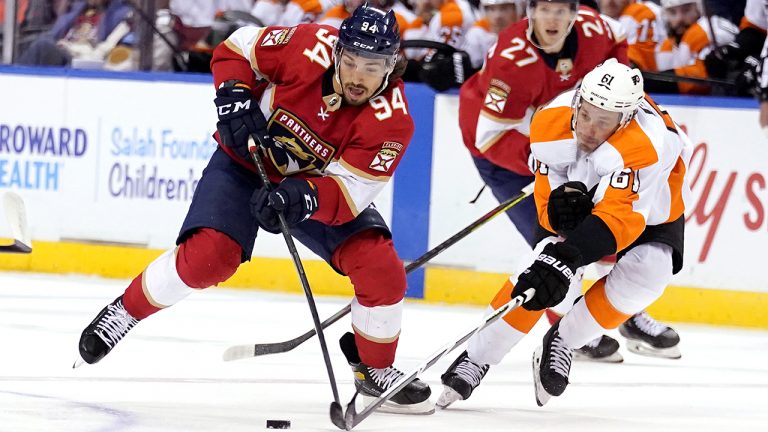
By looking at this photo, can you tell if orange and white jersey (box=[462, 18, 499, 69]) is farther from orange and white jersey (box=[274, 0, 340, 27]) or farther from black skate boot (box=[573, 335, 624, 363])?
black skate boot (box=[573, 335, 624, 363])

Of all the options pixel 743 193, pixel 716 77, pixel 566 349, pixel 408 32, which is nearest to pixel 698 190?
pixel 743 193

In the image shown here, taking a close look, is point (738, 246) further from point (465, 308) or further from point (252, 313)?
point (252, 313)

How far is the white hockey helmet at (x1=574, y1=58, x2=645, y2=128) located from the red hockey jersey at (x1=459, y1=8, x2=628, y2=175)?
1267mm

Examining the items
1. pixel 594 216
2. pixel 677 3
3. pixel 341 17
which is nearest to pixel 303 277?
pixel 594 216

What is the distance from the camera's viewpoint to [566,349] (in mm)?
3754

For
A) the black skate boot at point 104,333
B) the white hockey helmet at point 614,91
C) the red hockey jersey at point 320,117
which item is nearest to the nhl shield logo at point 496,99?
the red hockey jersey at point 320,117

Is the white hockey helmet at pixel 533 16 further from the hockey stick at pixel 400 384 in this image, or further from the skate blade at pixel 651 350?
the hockey stick at pixel 400 384

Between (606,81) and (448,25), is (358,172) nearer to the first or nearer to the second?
(606,81)

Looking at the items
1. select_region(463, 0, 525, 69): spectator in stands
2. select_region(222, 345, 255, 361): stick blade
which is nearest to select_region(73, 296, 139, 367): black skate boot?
select_region(222, 345, 255, 361): stick blade

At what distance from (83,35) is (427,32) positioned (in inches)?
68.4

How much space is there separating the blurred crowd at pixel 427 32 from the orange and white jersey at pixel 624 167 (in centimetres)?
203

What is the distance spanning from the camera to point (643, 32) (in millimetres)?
6207

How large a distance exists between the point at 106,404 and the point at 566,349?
1.24 m

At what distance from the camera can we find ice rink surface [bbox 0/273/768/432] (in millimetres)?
3592
